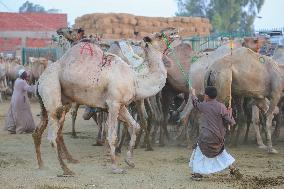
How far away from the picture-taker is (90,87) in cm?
956

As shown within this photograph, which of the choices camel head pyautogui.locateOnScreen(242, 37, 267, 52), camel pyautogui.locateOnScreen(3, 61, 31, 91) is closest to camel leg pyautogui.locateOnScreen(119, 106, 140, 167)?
camel head pyautogui.locateOnScreen(242, 37, 267, 52)

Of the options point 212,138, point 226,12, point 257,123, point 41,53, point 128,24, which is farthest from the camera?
point 226,12

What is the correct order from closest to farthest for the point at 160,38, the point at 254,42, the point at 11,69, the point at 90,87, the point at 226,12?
the point at 90,87 < the point at 160,38 < the point at 254,42 < the point at 11,69 < the point at 226,12

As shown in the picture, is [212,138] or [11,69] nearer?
[212,138]

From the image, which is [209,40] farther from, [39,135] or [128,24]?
[128,24]

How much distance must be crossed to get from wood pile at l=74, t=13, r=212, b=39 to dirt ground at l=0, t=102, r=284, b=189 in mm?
17896

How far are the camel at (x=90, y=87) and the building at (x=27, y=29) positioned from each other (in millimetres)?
27066

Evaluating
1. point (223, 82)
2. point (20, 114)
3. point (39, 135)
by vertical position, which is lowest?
point (20, 114)

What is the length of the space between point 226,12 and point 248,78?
47.4 metres

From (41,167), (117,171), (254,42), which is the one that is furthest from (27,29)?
(117,171)

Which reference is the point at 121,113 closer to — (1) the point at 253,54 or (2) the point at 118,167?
(2) the point at 118,167

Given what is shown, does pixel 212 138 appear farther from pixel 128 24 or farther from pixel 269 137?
pixel 128 24

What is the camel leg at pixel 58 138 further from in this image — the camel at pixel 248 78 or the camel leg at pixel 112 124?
the camel at pixel 248 78

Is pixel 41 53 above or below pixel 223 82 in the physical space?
above
